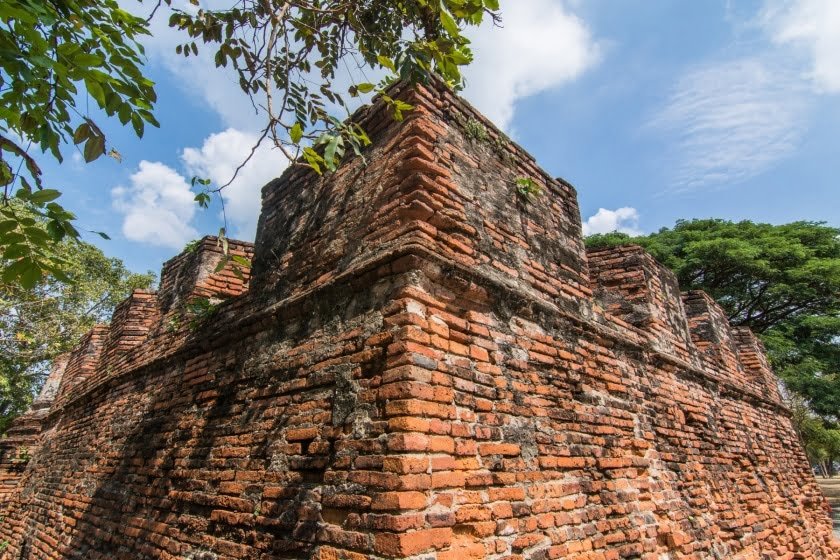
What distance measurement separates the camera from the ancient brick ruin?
93.2 inches

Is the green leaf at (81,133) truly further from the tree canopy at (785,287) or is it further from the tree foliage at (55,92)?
the tree canopy at (785,287)

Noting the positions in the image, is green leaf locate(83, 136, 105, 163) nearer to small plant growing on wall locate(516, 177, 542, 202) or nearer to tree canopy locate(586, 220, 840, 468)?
small plant growing on wall locate(516, 177, 542, 202)

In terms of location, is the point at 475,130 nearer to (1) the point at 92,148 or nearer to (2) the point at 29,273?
(1) the point at 92,148

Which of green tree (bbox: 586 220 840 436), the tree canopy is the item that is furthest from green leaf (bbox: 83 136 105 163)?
green tree (bbox: 586 220 840 436)

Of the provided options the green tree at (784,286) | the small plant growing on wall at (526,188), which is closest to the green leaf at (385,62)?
the small plant growing on wall at (526,188)

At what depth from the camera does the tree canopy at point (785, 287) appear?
586 inches

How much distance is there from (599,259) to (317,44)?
12.6 feet

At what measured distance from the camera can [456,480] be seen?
91.7 inches

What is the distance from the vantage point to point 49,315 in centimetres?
1259

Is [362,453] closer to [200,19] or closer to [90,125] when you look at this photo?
[90,125]

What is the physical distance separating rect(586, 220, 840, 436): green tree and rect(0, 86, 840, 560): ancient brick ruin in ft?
39.6

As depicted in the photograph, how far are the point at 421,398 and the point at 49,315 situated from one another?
1437 cm

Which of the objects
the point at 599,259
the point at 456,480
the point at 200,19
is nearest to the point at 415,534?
the point at 456,480

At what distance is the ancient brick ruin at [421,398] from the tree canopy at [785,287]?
11107 millimetres
